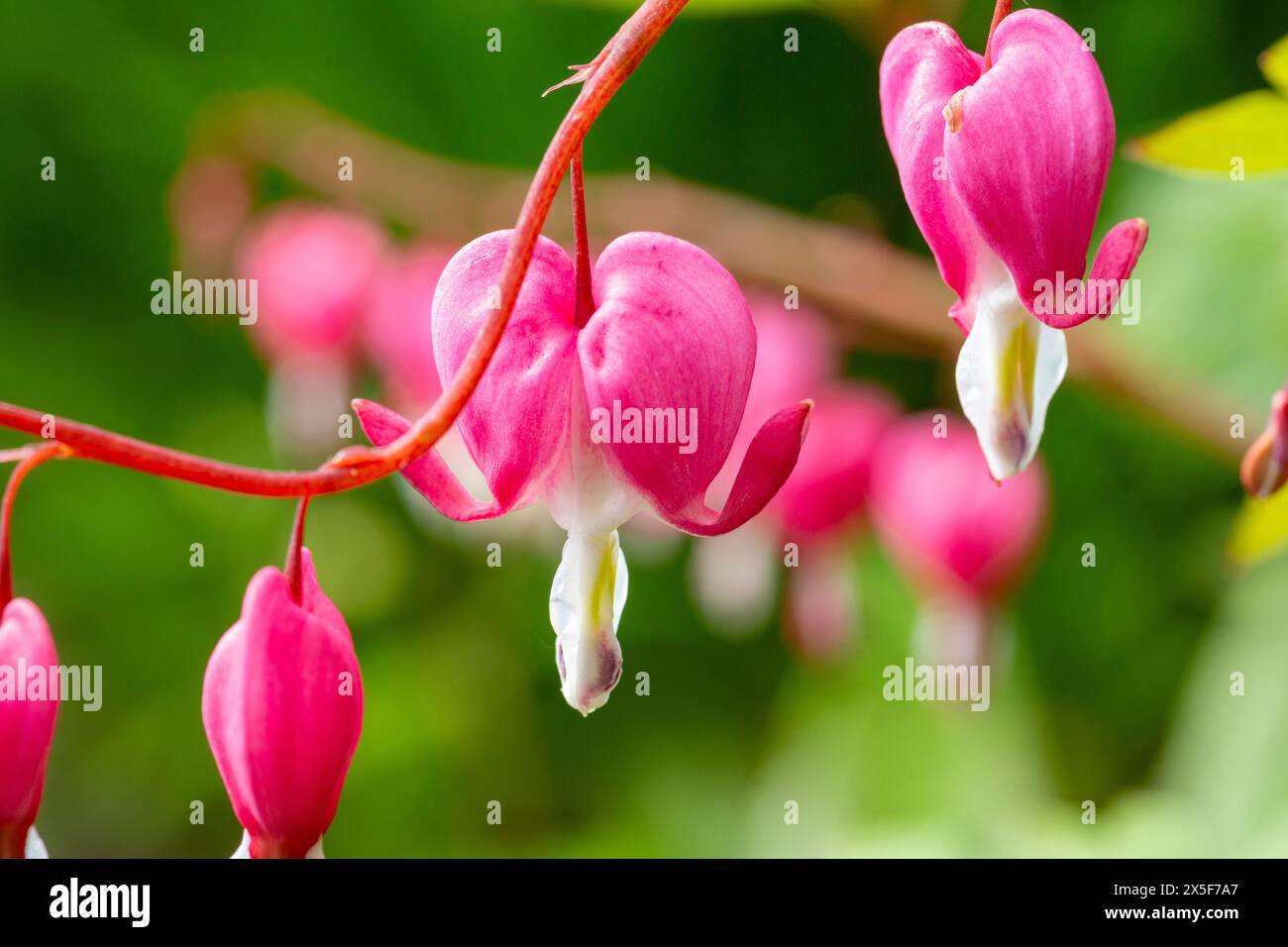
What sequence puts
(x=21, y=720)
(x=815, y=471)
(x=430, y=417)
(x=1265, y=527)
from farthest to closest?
(x=815, y=471) → (x=1265, y=527) → (x=21, y=720) → (x=430, y=417)

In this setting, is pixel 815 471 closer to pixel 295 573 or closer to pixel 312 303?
pixel 312 303

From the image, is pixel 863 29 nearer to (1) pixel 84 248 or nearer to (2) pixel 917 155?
(2) pixel 917 155

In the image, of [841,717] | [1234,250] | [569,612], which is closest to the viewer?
[569,612]

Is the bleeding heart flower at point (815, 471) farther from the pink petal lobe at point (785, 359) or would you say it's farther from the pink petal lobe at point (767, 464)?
the pink petal lobe at point (767, 464)

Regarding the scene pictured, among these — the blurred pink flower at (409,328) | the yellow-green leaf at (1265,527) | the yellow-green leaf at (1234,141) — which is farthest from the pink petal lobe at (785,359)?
the yellow-green leaf at (1234,141)

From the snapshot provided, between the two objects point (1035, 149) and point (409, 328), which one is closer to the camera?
point (1035, 149)

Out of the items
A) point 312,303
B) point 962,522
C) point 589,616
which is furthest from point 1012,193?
point 312,303

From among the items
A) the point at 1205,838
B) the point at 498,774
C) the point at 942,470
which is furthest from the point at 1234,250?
the point at 498,774
